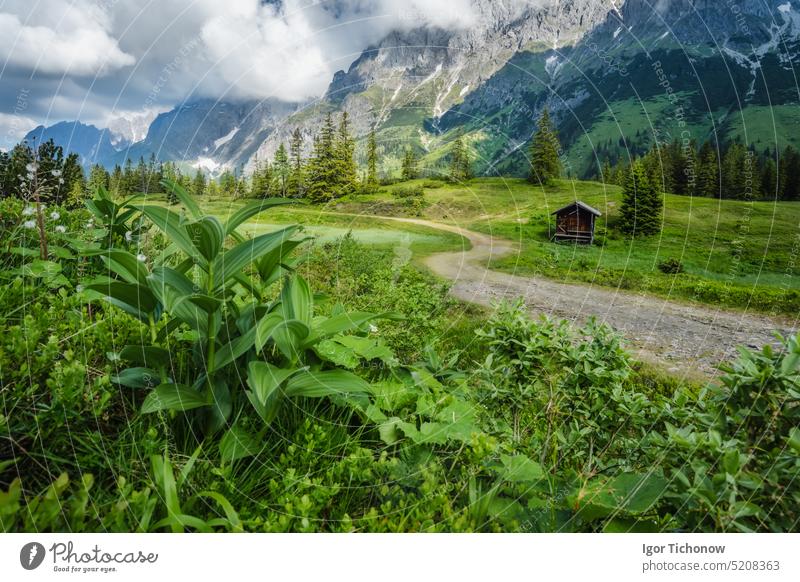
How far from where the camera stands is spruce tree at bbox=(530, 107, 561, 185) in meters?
3.24

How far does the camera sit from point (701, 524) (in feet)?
5.06

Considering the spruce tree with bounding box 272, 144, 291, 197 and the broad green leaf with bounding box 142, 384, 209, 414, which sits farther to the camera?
the spruce tree with bounding box 272, 144, 291, 197

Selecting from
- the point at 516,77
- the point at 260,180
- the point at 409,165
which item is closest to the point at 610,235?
the point at 516,77

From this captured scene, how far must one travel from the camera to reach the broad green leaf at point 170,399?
5.66ft

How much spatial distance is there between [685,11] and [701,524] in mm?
3378

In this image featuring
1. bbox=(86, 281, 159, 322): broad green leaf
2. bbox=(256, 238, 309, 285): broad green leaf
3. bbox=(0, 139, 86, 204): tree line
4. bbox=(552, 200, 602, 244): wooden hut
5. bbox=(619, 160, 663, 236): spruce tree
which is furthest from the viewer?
bbox=(619, 160, 663, 236): spruce tree

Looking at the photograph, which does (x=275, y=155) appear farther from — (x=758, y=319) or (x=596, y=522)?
(x=758, y=319)

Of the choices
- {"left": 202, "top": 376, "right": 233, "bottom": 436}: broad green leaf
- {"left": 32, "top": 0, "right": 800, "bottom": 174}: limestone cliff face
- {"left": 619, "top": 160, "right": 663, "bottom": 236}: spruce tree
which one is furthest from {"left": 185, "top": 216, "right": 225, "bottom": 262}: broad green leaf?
{"left": 619, "top": 160, "right": 663, "bottom": 236}: spruce tree

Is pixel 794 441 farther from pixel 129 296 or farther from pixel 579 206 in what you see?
pixel 129 296

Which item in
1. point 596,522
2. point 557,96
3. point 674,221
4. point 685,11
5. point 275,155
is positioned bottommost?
point 596,522

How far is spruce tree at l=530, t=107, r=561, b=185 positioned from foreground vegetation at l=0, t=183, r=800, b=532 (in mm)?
1544

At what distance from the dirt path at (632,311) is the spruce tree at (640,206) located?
58cm

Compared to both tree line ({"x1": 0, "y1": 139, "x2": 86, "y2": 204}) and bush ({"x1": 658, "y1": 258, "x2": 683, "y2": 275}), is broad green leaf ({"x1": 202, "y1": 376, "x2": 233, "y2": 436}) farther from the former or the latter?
bush ({"x1": 658, "y1": 258, "x2": 683, "y2": 275})
